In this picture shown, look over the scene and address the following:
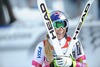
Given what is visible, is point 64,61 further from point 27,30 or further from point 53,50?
point 27,30

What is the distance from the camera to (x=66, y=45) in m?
1.78

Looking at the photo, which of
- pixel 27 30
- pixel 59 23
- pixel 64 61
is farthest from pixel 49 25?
pixel 27 30

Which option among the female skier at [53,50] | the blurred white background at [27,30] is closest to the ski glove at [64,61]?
the female skier at [53,50]

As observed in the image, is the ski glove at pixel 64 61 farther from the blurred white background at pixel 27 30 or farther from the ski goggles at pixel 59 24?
the blurred white background at pixel 27 30

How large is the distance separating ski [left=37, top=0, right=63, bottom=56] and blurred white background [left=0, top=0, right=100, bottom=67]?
0.48 m

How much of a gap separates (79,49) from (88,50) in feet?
1.51

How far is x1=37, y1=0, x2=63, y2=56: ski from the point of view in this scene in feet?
5.60

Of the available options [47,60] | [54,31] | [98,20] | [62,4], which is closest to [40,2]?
[54,31]

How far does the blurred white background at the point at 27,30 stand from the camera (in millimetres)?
2232

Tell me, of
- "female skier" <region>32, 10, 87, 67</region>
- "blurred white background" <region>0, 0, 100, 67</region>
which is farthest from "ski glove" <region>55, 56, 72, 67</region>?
"blurred white background" <region>0, 0, 100, 67</region>

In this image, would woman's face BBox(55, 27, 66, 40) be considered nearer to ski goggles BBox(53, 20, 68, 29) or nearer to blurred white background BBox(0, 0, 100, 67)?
ski goggles BBox(53, 20, 68, 29)

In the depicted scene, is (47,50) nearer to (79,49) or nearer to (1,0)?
(79,49)

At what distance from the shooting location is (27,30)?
2.26 meters

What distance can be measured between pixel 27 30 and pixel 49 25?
0.56m
